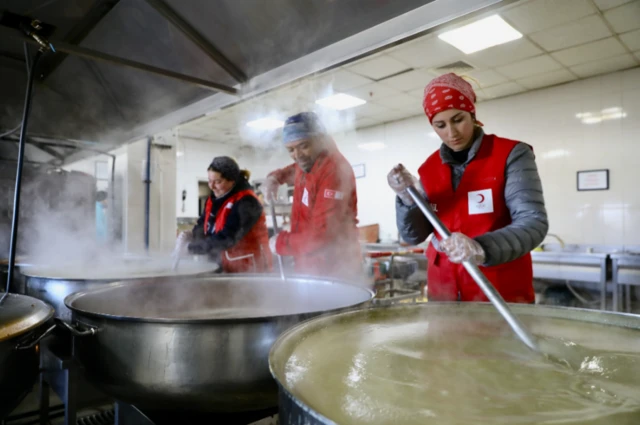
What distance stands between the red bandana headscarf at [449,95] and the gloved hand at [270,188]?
1082mm

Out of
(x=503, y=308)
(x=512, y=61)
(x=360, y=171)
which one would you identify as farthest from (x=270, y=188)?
(x=360, y=171)

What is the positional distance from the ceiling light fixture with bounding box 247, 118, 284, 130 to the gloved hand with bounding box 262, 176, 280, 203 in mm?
4505

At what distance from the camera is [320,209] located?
1.88 meters

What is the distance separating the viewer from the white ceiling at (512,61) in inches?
148

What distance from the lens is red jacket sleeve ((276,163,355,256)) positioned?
6.08ft

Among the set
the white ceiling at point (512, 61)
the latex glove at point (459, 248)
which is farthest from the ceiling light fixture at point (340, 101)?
the latex glove at point (459, 248)

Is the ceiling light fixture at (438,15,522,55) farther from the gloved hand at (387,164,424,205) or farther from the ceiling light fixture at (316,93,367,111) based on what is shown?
the gloved hand at (387,164,424,205)

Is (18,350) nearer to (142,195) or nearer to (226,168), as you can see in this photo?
(226,168)

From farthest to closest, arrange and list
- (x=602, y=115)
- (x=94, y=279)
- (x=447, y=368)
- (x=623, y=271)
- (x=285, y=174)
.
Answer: (x=602, y=115) → (x=623, y=271) → (x=285, y=174) → (x=94, y=279) → (x=447, y=368)

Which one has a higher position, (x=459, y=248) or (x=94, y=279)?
(x=459, y=248)

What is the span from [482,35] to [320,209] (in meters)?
3.27

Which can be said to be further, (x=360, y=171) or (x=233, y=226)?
(x=360, y=171)

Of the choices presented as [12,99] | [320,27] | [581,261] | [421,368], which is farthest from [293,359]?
[581,261]

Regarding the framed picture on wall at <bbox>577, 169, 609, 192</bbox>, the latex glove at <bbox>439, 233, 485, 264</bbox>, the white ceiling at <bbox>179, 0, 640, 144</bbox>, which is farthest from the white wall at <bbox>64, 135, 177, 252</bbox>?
the framed picture on wall at <bbox>577, 169, 609, 192</bbox>
